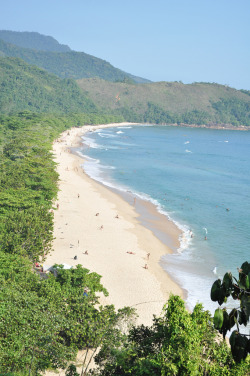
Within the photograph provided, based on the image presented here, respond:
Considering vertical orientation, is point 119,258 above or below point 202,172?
below

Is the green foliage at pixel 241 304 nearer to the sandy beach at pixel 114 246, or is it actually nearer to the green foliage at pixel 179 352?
the green foliage at pixel 179 352

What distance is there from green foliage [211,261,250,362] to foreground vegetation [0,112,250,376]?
13.1 ft

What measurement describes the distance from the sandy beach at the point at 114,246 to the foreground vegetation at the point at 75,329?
148 inches

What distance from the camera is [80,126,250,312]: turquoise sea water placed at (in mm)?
30078

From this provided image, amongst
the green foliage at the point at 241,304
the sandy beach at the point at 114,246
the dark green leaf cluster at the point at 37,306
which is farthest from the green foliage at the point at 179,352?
the sandy beach at the point at 114,246

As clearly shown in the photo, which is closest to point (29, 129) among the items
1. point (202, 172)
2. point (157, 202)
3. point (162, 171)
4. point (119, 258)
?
point (162, 171)

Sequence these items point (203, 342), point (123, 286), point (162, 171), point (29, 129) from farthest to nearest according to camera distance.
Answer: point (29, 129) → point (162, 171) → point (123, 286) → point (203, 342)

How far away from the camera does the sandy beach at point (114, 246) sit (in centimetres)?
2414

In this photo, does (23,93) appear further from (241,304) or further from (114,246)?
(241,304)

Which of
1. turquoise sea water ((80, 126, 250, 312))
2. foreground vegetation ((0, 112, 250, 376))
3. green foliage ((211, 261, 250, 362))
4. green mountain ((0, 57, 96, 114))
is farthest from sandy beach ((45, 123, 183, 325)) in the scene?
green mountain ((0, 57, 96, 114))

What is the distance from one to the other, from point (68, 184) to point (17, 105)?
130m

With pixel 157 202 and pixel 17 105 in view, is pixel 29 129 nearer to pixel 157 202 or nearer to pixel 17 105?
pixel 157 202

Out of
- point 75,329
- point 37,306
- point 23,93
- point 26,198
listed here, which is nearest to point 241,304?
point 37,306

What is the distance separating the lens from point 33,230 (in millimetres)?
23094
